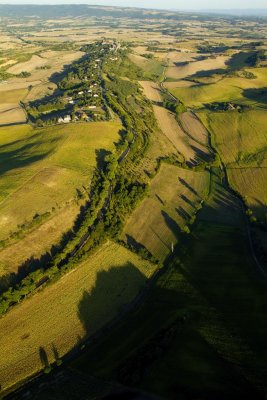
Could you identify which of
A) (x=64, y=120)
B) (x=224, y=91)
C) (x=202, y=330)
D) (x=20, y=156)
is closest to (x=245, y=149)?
(x=64, y=120)

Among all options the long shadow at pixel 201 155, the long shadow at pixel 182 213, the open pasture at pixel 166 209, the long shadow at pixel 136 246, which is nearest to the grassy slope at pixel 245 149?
the long shadow at pixel 201 155

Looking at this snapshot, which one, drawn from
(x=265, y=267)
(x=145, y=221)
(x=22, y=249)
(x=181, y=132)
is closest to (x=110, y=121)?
(x=181, y=132)

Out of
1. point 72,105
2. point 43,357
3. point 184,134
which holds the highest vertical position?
point 72,105

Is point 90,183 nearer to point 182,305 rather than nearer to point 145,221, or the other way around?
point 145,221

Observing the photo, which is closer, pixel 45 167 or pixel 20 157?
pixel 45 167

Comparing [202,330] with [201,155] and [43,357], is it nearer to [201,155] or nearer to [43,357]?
[43,357]

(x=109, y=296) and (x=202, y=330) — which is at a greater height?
(x=202, y=330)

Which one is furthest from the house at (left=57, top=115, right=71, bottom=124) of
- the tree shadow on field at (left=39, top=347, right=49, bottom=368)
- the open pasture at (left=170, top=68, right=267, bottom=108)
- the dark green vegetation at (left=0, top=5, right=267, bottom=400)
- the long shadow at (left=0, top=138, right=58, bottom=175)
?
the tree shadow on field at (left=39, top=347, right=49, bottom=368)
